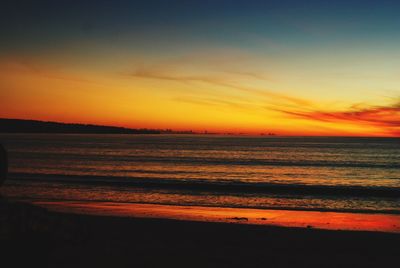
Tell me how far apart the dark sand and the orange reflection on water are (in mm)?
2508

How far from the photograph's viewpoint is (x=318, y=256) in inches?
404

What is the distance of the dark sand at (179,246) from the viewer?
8469mm

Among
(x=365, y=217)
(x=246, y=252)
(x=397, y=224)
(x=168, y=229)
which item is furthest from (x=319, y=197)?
(x=246, y=252)

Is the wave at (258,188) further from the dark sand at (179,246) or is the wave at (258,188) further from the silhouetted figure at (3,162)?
the silhouetted figure at (3,162)

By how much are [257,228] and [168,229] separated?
120 inches

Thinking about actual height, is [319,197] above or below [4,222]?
below

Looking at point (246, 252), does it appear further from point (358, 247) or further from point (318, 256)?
point (358, 247)

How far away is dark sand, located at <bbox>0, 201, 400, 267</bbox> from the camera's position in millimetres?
8469

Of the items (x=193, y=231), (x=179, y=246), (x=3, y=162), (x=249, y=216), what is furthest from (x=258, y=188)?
(x=3, y=162)

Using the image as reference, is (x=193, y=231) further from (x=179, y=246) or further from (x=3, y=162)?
(x=3, y=162)

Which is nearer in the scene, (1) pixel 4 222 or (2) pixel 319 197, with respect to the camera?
(1) pixel 4 222

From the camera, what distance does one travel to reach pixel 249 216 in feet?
60.8

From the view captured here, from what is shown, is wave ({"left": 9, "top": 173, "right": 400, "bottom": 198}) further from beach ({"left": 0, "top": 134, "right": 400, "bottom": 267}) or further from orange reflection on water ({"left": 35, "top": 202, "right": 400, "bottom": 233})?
orange reflection on water ({"left": 35, "top": 202, "right": 400, "bottom": 233})

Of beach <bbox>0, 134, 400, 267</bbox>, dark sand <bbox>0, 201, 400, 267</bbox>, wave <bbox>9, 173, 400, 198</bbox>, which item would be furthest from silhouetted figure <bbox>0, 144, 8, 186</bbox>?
wave <bbox>9, 173, 400, 198</bbox>
